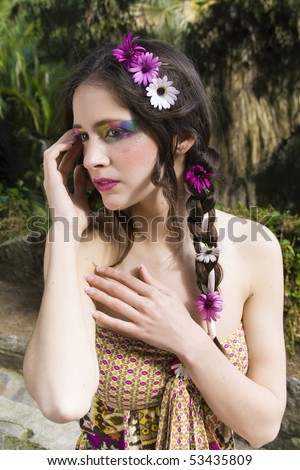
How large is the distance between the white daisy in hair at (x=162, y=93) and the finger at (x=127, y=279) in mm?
494

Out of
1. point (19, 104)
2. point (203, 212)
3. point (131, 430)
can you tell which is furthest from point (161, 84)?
point (19, 104)

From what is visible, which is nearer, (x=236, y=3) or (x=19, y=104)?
(x=236, y=3)

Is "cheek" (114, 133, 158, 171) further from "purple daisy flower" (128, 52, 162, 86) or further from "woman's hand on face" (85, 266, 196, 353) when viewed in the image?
"woman's hand on face" (85, 266, 196, 353)

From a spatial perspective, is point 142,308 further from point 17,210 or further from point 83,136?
point 17,210

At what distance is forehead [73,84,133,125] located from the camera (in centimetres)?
148

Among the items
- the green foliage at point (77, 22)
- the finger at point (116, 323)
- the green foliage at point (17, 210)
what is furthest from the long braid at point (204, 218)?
the green foliage at point (17, 210)

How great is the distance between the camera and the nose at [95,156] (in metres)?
1.49

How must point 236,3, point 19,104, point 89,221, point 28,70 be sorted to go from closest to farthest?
1. point 89,221
2. point 236,3
3. point 19,104
4. point 28,70

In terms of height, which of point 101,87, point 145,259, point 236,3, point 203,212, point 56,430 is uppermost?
point 236,3

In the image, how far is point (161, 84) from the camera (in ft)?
4.93

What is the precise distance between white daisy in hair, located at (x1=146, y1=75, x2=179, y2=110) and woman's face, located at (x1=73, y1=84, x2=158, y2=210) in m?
0.08

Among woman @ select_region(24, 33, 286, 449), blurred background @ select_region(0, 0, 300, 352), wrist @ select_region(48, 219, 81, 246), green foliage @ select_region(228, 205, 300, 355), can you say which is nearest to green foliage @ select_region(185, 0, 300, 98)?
blurred background @ select_region(0, 0, 300, 352)

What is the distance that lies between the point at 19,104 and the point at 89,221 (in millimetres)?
6355

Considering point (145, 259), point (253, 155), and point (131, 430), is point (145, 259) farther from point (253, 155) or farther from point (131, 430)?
point (253, 155)
